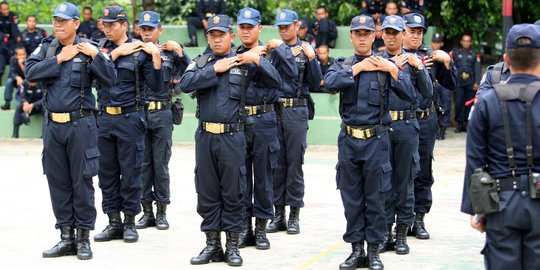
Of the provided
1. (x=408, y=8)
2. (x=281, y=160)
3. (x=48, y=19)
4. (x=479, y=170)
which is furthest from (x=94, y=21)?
(x=479, y=170)

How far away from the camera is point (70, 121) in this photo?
387 inches

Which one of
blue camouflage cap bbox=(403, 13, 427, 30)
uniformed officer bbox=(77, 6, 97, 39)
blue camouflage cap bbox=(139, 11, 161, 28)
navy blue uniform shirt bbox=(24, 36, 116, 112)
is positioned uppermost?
blue camouflage cap bbox=(403, 13, 427, 30)

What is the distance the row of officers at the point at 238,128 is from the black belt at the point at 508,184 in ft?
8.97

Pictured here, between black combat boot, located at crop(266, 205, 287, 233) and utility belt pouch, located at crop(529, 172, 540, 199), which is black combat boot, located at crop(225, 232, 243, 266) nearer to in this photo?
black combat boot, located at crop(266, 205, 287, 233)

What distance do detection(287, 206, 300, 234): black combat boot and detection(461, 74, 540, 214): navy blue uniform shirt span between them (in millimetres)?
4658

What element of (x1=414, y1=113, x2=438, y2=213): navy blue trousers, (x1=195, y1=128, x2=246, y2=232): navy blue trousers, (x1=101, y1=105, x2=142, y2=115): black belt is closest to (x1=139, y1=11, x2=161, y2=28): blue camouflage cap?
(x1=101, y1=105, x2=142, y2=115): black belt

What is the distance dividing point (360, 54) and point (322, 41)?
12.7m

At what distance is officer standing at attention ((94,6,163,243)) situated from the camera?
10.8m

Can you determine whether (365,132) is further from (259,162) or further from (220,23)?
(220,23)

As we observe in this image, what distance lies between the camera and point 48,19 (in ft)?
88.1

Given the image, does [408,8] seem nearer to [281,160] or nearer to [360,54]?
[281,160]

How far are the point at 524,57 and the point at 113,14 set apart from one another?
17.2 ft

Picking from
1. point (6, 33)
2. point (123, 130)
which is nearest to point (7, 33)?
point (6, 33)

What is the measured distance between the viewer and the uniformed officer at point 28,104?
2062 centimetres
